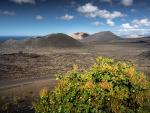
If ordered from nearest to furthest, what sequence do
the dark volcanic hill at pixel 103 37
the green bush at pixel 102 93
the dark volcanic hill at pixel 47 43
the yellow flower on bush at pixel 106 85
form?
the yellow flower on bush at pixel 106 85, the green bush at pixel 102 93, the dark volcanic hill at pixel 47 43, the dark volcanic hill at pixel 103 37

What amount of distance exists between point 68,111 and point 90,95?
3.39 ft

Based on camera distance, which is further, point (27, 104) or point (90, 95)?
point (27, 104)

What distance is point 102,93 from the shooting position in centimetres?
984

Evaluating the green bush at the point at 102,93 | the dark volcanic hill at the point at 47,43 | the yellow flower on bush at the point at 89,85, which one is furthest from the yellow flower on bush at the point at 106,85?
the dark volcanic hill at the point at 47,43

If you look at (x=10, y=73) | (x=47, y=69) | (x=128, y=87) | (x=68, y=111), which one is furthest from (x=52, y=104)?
(x=47, y=69)

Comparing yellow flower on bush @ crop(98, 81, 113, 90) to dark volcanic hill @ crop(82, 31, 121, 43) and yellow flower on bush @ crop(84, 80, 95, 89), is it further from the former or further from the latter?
dark volcanic hill @ crop(82, 31, 121, 43)

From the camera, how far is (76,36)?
163 meters

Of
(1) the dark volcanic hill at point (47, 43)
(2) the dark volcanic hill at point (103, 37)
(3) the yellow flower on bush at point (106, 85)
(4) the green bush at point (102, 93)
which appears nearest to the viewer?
(3) the yellow flower on bush at point (106, 85)

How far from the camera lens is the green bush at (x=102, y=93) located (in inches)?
390

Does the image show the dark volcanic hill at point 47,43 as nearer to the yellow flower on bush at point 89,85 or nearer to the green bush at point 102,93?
the green bush at point 102,93

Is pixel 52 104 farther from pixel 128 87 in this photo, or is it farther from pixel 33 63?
pixel 33 63

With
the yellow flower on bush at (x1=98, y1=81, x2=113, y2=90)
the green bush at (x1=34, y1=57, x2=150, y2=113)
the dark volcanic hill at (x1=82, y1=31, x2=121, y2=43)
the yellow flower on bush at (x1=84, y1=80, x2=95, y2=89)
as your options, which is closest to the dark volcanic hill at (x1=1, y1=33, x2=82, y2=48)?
the dark volcanic hill at (x1=82, y1=31, x2=121, y2=43)

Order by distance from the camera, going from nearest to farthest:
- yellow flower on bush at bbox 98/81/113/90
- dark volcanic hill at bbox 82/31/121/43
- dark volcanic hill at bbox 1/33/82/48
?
yellow flower on bush at bbox 98/81/113/90
dark volcanic hill at bbox 1/33/82/48
dark volcanic hill at bbox 82/31/121/43

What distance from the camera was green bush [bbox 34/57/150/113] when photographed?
9.91 m
